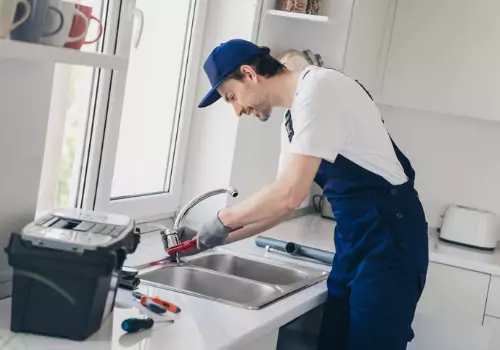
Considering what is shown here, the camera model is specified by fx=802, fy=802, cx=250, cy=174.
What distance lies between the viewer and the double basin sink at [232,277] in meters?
2.18

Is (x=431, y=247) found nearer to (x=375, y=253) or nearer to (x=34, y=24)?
(x=375, y=253)

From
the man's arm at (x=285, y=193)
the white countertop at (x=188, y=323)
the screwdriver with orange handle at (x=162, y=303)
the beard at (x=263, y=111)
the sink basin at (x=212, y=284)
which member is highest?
the beard at (x=263, y=111)

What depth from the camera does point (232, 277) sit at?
233cm

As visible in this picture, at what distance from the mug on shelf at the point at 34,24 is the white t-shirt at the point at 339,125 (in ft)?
2.33

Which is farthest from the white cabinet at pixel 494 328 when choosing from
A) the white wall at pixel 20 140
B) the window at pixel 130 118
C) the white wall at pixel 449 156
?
the white wall at pixel 20 140

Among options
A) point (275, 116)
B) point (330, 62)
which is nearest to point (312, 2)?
Answer: point (330, 62)

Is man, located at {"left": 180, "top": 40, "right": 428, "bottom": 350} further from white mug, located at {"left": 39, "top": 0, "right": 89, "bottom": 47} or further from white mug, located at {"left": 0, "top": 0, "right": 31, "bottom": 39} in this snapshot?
white mug, located at {"left": 0, "top": 0, "right": 31, "bottom": 39}

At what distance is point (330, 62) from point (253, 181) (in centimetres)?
55

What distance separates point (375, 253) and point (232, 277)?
0.42m

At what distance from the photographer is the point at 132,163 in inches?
105

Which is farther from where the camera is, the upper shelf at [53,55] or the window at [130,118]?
the window at [130,118]

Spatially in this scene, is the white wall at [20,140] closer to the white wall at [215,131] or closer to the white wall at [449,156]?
the white wall at [215,131]

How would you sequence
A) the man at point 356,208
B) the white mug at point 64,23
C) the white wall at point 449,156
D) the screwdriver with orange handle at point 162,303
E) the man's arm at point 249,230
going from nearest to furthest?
1. the white mug at point 64,23
2. the screwdriver with orange handle at point 162,303
3. the man at point 356,208
4. the man's arm at point 249,230
5. the white wall at point 449,156

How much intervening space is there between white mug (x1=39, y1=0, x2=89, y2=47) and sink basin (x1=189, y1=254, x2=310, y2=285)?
108 cm
